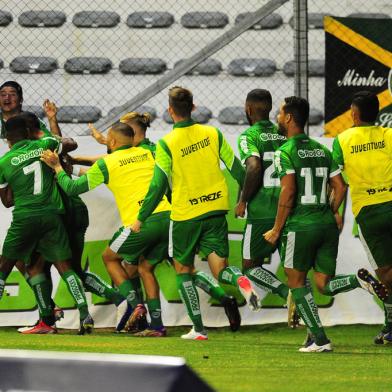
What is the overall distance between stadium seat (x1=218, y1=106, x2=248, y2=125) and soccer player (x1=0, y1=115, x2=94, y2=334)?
12.2 feet

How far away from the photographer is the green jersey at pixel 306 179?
7285mm

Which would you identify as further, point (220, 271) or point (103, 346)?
point (220, 271)

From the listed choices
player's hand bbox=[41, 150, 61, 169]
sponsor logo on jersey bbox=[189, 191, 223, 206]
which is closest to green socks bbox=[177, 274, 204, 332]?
sponsor logo on jersey bbox=[189, 191, 223, 206]

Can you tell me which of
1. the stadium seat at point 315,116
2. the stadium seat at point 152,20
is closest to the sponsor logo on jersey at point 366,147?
the stadium seat at point 315,116

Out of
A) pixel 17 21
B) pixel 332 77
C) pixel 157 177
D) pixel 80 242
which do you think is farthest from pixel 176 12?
pixel 157 177

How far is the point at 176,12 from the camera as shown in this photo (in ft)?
43.9

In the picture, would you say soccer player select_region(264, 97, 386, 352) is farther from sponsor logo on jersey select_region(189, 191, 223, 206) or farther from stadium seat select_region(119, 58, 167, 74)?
stadium seat select_region(119, 58, 167, 74)

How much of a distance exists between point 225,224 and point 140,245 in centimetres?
96

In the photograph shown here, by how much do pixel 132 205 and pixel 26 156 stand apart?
37.4 inches

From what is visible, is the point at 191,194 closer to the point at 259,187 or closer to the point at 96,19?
the point at 259,187

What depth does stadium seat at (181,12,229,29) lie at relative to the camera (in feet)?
43.4

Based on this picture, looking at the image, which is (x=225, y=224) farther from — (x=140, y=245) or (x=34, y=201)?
(x=34, y=201)

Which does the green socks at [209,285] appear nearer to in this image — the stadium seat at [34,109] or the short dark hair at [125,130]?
the short dark hair at [125,130]

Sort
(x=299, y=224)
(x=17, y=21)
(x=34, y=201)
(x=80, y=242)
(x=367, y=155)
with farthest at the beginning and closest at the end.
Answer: (x=17, y=21), (x=80, y=242), (x=34, y=201), (x=367, y=155), (x=299, y=224)
